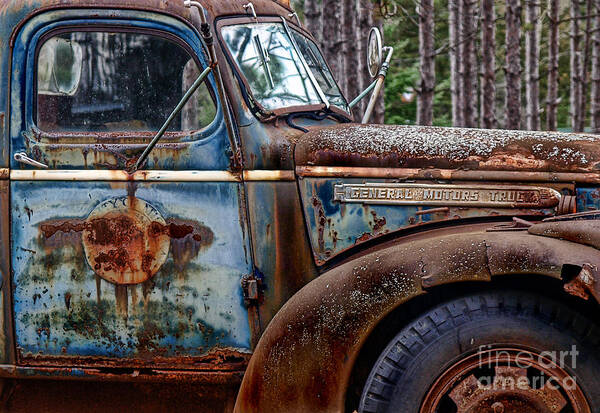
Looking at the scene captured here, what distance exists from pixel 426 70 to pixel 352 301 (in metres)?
11.7

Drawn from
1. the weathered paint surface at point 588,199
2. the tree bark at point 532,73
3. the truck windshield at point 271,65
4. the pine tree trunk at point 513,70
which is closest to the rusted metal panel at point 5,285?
the truck windshield at point 271,65

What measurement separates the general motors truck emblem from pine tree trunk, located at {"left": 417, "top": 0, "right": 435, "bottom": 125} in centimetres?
1018

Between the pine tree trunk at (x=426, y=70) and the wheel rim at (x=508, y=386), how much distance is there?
1077 centimetres

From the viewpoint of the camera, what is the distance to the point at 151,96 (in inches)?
155

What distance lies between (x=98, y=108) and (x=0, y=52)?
0.51 m

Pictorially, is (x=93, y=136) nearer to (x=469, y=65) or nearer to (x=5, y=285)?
(x=5, y=285)

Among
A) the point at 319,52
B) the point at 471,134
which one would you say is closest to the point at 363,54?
the point at 319,52

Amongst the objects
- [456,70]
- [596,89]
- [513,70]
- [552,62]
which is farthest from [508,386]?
[456,70]

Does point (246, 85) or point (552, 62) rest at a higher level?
point (552, 62)

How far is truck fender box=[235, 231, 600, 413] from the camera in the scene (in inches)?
123

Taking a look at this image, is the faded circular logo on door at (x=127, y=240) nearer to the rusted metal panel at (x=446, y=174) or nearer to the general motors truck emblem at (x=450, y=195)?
the rusted metal panel at (x=446, y=174)

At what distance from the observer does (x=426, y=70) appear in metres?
14.4

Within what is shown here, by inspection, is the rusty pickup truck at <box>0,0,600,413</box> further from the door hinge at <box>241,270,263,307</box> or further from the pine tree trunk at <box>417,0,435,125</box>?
the pine tree trunk at <box>417,0,435,125</box>

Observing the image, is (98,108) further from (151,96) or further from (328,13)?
(328,13)
